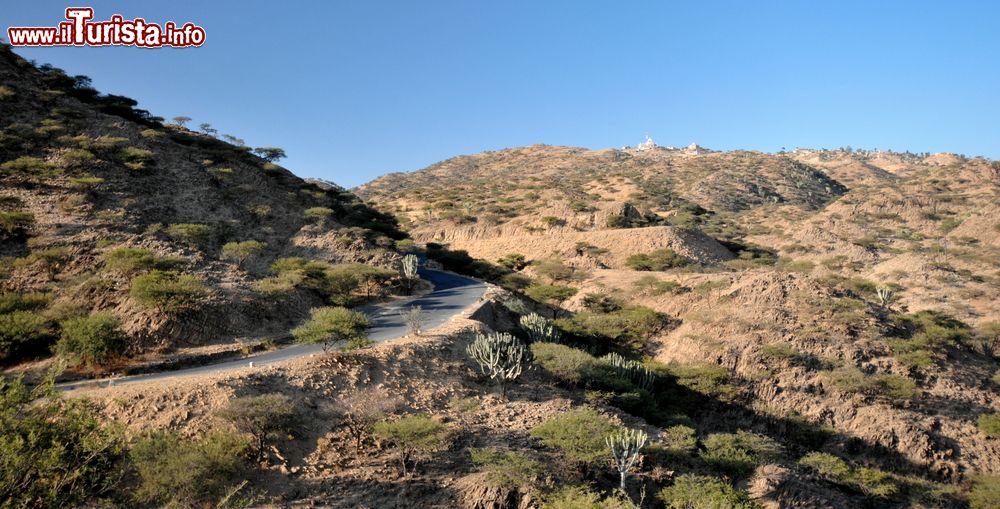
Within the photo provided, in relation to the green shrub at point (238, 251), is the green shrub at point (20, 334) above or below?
below

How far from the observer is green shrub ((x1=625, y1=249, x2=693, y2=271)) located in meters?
42.6

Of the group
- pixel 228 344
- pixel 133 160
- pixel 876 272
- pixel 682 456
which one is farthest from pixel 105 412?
pixel 876 272

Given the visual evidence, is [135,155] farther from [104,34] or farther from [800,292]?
[800,292]

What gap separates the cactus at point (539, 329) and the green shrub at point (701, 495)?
11837 mm

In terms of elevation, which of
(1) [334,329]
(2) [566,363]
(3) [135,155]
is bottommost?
(2) [566,363]

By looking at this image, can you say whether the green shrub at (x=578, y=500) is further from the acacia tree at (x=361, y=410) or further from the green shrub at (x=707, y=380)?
the green shrub at (x=707, y=380)

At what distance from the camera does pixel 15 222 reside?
2762 centimetres

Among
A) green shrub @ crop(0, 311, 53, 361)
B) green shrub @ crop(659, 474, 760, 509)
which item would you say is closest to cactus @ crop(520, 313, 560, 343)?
green shrub @ crop(659, 474, 760, 509)

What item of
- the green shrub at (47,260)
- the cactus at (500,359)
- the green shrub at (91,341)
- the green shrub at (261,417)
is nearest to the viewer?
the green shrub at (261,417)

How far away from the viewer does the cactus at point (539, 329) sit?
26875 millimetres

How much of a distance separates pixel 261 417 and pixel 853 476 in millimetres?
20064

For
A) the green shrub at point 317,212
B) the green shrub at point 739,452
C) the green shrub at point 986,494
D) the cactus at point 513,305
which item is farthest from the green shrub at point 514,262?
the green shrub at point 986,494

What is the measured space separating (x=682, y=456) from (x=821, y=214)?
7140 centimetres

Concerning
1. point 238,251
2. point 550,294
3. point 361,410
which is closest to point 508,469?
point 361,410
